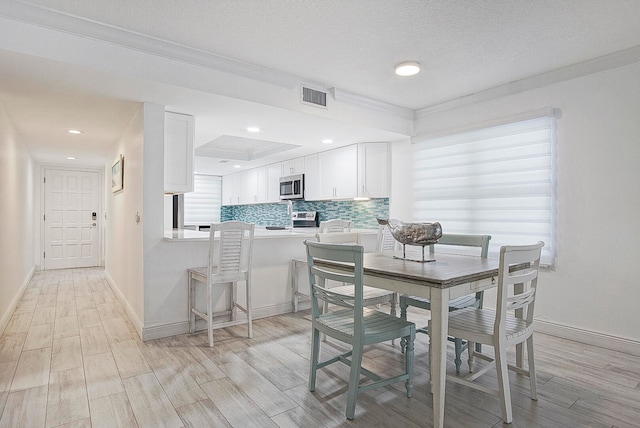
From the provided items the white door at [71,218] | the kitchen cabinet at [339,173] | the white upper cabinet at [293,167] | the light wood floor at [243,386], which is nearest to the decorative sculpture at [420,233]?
the light wood floor at [243,386]

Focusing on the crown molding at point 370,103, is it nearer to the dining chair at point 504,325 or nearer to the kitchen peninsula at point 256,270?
the kitchen peninsula at point 256,270

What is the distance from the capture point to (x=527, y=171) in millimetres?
3396

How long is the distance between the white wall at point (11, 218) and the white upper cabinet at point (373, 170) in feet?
12.6

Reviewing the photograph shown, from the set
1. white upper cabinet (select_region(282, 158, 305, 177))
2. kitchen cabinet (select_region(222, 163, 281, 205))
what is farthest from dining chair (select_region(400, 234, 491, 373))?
kitchen cabinet (select_region(222, 163, 281, 205))

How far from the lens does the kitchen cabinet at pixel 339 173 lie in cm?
505

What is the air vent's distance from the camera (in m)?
3.43

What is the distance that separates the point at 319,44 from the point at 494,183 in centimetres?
225

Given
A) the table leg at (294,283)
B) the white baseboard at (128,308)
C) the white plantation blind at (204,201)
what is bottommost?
the white baseboard at (128,308)

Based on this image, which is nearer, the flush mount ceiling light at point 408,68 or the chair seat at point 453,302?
the chair seat at point 453,302

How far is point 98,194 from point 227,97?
230 inches

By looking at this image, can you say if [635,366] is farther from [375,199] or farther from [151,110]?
[151,110]

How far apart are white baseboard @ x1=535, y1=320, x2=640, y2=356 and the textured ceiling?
7.48 ft

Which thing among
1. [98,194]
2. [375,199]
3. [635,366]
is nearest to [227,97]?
[375,199]

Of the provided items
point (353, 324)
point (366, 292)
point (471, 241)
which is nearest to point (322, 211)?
point (366, 292)
